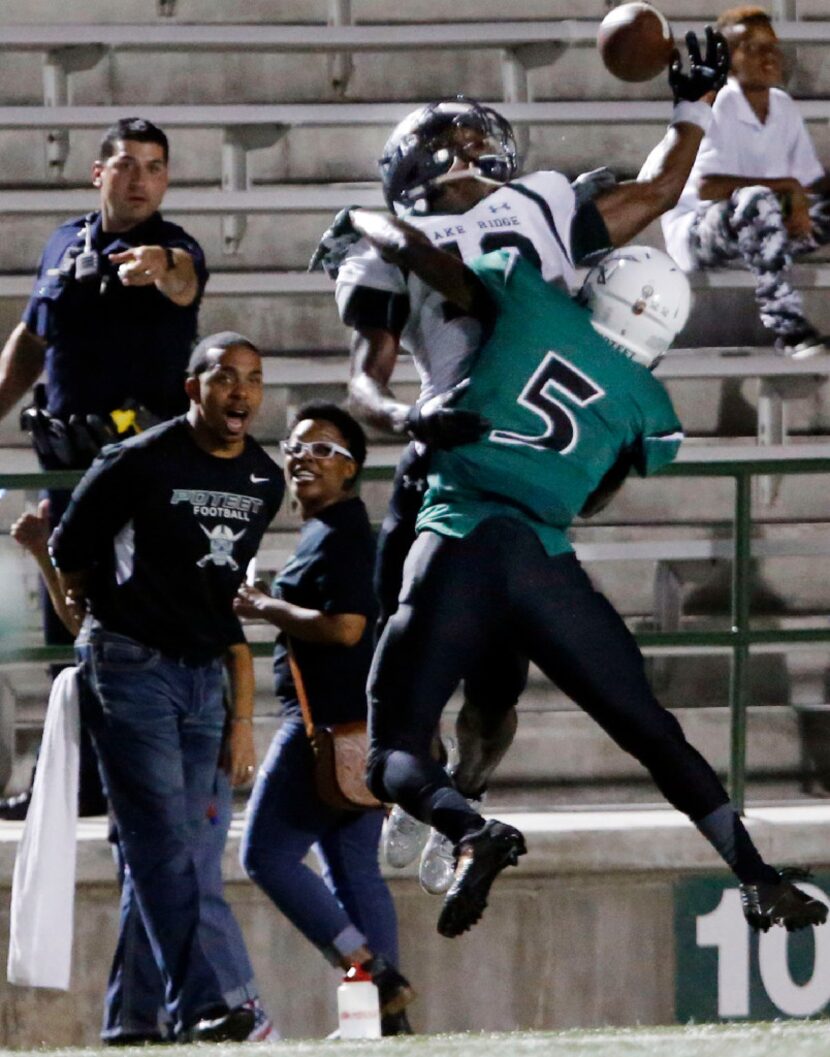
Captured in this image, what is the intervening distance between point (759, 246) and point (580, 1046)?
13.9 ft

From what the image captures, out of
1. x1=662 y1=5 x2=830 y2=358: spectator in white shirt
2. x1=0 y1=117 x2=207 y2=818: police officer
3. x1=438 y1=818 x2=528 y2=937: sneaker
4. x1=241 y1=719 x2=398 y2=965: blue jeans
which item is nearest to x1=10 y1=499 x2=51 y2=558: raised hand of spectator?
x1=0 y1=117 x2=207 y2=818: police officer

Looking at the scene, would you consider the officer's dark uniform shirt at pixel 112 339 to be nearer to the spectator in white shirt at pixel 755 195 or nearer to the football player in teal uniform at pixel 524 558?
the football player in teal uniform at pixel 524 558

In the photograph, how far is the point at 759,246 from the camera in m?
7.32

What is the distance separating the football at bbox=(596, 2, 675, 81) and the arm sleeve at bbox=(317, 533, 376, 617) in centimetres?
129

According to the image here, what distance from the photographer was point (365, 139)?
802 cm

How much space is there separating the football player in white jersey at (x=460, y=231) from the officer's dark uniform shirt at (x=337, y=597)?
0.89 m

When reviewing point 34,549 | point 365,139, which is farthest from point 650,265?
point 365,139

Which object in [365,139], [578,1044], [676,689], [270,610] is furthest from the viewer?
[365,139]

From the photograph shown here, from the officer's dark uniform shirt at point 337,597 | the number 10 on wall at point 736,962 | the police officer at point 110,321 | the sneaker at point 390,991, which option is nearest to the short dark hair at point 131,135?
the police officer at point 110,321

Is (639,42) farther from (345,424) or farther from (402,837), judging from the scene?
(402,837)

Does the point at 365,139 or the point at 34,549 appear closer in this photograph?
the point at 34,549

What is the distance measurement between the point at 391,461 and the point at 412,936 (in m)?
1.70

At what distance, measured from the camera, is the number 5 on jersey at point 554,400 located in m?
3.88

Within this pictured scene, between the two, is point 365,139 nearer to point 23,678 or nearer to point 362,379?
point 23,678
